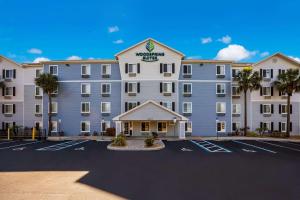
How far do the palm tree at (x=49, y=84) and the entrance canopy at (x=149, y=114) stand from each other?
11.9 m

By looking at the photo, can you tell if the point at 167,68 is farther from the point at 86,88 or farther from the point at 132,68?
the point at 86,88

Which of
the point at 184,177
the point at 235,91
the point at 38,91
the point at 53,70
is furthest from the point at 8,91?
the point at 235,91

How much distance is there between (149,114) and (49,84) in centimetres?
1664

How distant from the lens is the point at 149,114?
3269 cm

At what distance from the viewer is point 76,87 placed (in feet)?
122

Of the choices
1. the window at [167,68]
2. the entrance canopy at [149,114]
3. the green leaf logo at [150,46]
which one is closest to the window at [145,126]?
the entrance canopy at [149,114]

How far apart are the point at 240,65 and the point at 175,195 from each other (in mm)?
34228

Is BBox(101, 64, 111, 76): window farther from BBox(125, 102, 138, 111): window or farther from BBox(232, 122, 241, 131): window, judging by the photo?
BBox(232, 122, 241, 131): window

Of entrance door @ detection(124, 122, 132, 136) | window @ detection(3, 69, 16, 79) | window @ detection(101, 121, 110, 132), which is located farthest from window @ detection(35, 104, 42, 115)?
entrance door @ detection(124, 122, 132, 136)

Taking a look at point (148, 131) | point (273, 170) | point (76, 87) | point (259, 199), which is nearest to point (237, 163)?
point (273, 170)

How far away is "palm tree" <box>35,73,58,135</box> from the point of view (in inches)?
1356

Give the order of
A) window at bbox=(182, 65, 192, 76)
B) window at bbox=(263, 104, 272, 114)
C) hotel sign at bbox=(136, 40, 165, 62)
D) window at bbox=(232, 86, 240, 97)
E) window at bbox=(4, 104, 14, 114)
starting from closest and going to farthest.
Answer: hotel sign at bbox=(136, 40, 165, 62) → window at bbox=(232, 86, 240, 97) → window at bbox=(182, 65, 192, 76) → window at bbox=(263, 104, 272, 114) → window at bbox=(4, 104, 14, 114)

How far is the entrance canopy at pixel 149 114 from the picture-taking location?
32500mm

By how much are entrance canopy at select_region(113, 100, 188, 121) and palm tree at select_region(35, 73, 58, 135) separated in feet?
39.1
